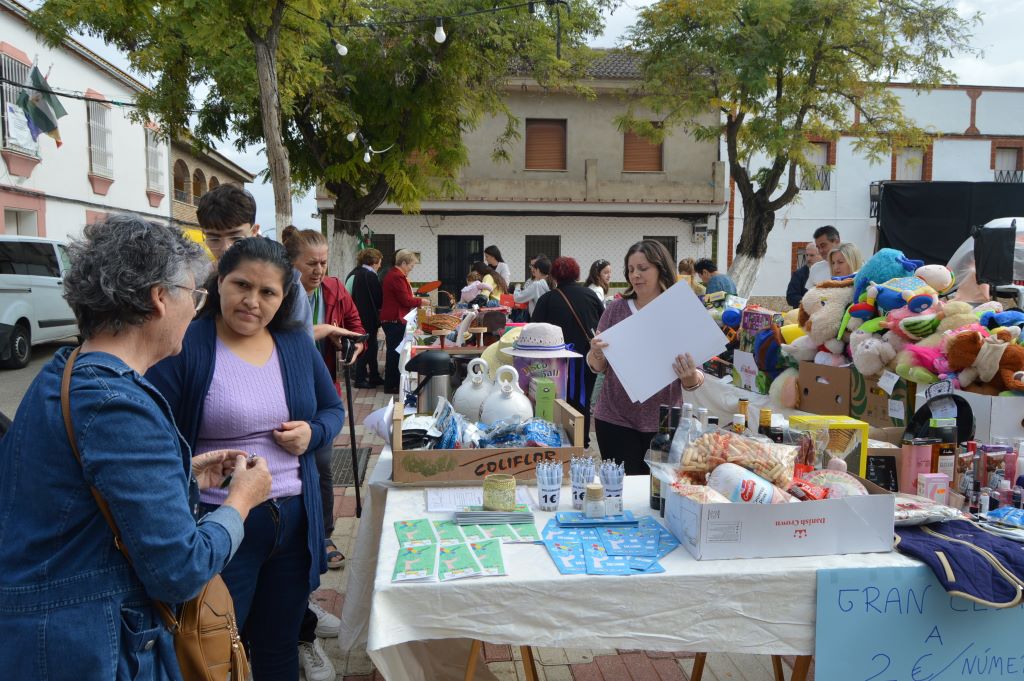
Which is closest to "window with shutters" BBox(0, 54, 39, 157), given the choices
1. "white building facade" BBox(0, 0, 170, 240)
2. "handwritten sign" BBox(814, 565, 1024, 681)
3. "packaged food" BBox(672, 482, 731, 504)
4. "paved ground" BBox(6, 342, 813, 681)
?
"white building facade" BBox(0, 0, 170, 240)

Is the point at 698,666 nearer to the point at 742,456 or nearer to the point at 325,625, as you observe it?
the point at 742,456

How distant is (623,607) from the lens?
5.78 ft

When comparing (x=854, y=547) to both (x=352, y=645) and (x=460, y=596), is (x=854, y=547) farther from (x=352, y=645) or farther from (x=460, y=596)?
(x=352, y=645)

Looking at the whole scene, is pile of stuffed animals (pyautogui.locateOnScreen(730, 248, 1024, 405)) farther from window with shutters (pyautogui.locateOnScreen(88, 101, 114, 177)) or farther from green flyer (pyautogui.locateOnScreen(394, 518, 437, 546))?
window with shutters (pyautogui.locateOnScreen(88, 101, 114, 177))

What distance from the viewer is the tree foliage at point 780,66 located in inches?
506

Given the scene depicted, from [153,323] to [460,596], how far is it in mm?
934

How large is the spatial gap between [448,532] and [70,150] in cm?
1819

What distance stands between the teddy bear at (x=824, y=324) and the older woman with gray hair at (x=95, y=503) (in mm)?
3565

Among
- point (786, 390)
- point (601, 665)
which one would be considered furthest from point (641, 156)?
point (601, 665)

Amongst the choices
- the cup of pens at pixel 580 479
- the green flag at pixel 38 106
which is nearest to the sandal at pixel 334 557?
the cup of pens at pixel 580 479

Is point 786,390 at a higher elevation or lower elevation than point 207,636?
higher

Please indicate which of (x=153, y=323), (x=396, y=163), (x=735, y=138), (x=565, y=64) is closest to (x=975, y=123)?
(x=735, y=138)

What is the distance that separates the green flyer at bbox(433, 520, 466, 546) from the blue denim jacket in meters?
0.81

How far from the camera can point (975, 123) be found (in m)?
22.1
